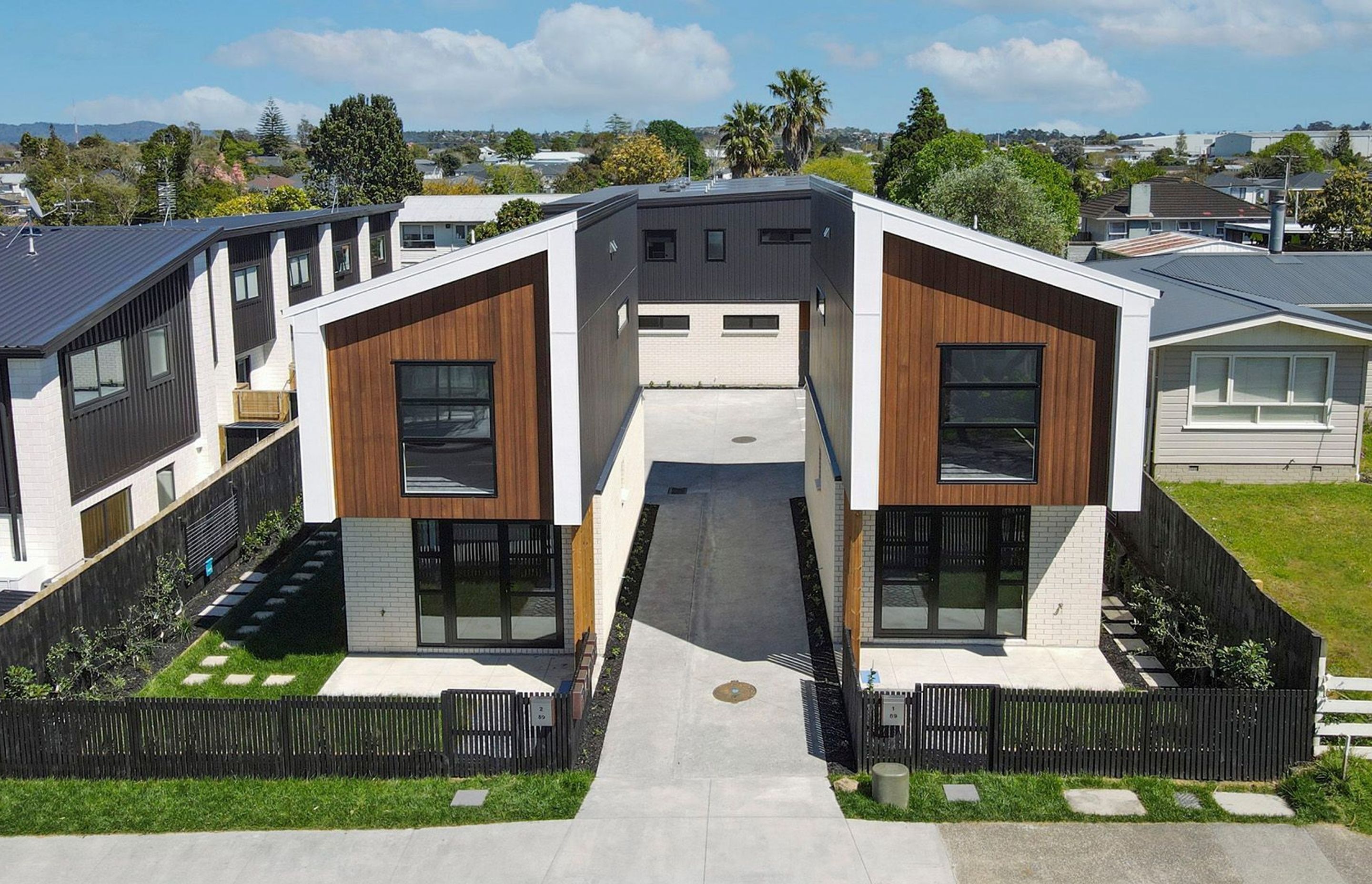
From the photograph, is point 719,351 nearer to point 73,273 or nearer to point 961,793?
point 73,273

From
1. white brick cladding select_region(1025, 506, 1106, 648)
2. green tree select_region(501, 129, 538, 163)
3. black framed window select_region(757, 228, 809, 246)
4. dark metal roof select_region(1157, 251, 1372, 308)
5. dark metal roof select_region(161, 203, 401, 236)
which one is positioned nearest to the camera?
white brick cladding select_region(1025, 506, 1106, 648)

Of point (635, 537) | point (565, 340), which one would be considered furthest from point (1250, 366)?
point (565, 340)

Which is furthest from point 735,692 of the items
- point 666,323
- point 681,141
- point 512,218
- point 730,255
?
point 681,141

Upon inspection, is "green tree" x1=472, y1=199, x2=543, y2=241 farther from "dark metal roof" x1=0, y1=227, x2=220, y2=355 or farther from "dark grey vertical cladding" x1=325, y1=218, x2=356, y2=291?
"dark metal roof" x1=0, y1=227, x2=220, y2=355

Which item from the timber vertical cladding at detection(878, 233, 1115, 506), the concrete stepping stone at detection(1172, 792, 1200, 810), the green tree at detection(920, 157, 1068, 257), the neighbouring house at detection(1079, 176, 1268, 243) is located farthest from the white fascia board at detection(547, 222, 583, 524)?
the neighbouring house at detection(1079, 176, 1268, 243)

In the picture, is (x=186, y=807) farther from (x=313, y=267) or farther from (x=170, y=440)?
(x=313, y=267)

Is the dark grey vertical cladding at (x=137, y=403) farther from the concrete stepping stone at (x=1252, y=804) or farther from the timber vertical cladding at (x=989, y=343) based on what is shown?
the concrete stepping stone at (x=1252, y=804)
